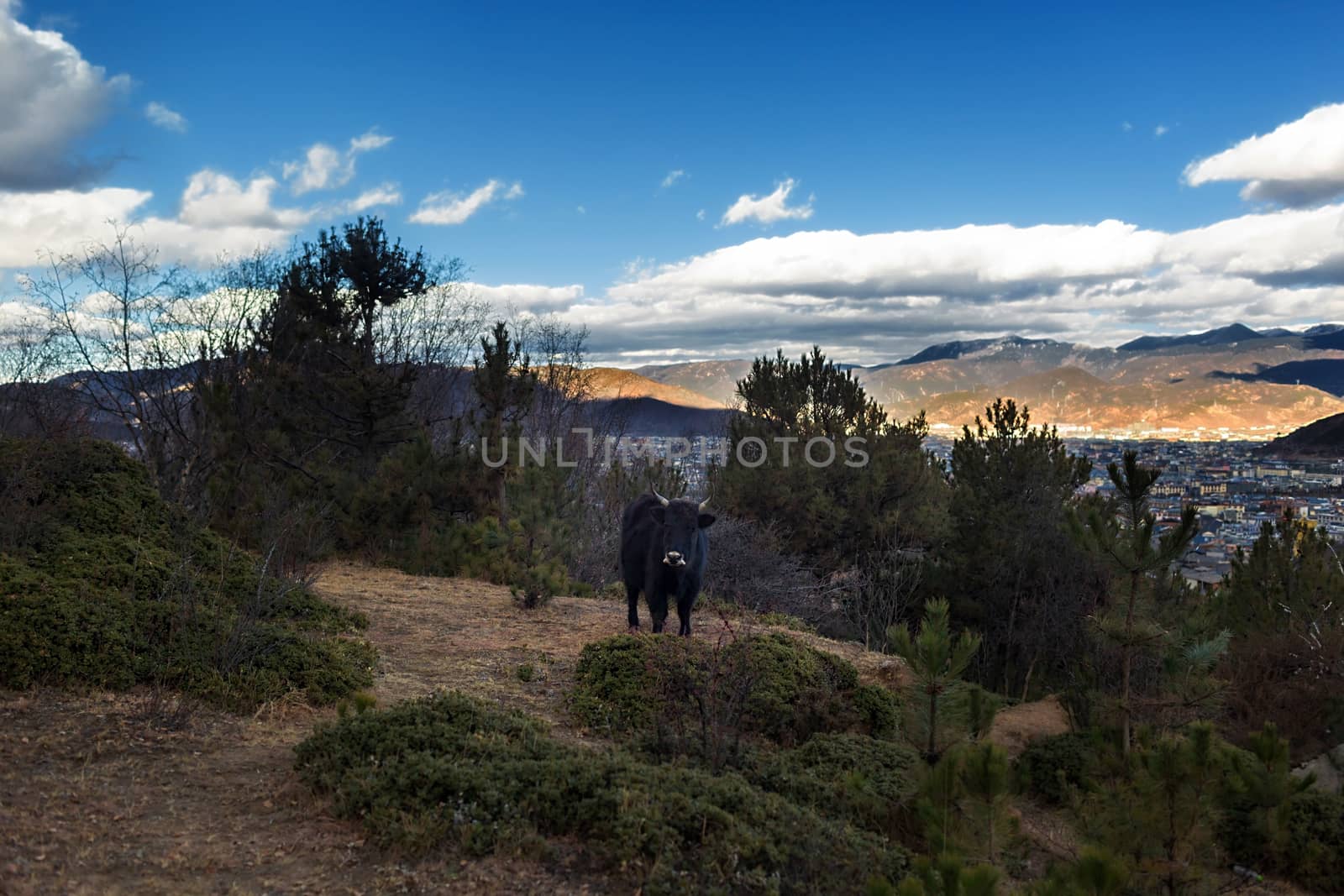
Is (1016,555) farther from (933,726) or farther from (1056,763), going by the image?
(933,726)

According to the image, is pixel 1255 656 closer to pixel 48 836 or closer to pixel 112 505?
pixel 48 836

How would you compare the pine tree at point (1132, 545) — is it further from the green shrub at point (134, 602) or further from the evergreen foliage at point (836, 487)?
the evergreen foliage at point (836, 487)

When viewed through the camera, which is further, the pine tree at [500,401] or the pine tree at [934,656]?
the pine tree at [500,401]

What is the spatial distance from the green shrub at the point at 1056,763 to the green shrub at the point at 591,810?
3800 millimetres

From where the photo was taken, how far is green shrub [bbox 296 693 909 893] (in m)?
4.36

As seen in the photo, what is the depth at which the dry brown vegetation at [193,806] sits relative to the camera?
4141mm

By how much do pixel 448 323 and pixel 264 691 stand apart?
31.6m

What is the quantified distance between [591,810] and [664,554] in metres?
5.52

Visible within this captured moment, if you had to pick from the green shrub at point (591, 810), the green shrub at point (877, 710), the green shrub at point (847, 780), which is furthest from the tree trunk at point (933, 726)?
the green shrub at point (877, 710)

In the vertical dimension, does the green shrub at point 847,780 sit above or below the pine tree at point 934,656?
below

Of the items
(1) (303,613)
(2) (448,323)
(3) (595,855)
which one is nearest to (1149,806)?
(3) (595,855)

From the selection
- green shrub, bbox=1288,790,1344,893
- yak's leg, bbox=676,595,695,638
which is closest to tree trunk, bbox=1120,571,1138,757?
green shrub, bbox=1288,790,1344,893

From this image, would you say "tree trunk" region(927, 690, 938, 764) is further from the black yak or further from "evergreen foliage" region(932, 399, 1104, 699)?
"evergreen foliage" region(932, 399, 1104, 699)

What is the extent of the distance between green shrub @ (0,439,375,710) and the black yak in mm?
A: 3431
